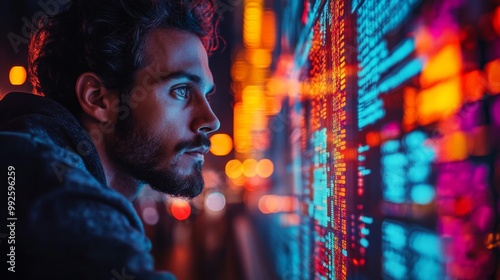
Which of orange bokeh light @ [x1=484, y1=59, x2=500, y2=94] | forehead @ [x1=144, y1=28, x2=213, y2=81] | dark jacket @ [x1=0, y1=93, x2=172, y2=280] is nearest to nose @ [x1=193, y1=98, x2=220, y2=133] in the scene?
forehead @ [x1=144, y1=28, x2=213, y2=81]

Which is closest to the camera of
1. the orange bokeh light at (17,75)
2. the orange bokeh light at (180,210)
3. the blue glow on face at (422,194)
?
the blue glow on face at (422,194)

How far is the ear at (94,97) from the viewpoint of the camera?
1.35 meters

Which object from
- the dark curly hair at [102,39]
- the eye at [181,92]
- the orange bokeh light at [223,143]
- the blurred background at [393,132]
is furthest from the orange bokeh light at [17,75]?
the orange bokeh light at [223,143]

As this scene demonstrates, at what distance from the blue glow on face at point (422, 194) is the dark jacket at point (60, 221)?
43 centimetres

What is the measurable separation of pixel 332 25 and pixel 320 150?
0.38 metres

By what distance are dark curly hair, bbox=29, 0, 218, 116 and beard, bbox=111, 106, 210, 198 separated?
0.48 ft

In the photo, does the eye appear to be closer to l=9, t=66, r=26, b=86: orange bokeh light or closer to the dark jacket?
the dark jacket

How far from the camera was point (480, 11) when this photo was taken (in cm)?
54

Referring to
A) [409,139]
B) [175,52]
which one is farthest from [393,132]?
[175,52]

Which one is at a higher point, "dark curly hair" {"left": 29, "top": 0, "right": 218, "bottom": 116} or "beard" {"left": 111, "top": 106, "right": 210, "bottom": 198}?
"dark curly hair" {"left": 29, "top": 0, "right": 218, "bottom": 116}

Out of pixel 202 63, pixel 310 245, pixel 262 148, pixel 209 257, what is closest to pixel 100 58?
pixel 202 63

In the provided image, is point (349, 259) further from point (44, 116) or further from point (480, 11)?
point (44, 116)

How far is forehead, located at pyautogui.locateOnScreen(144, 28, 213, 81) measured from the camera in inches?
54.7

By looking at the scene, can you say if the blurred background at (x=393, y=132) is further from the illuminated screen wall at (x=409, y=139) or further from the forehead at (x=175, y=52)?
the forehead at (x=175, y=52)
